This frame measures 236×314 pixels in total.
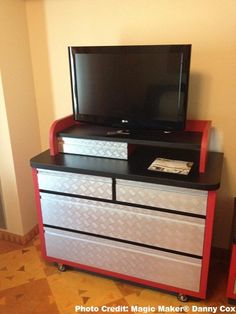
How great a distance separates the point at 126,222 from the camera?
5.12ft

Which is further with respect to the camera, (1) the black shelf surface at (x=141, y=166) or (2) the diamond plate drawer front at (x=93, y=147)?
(2) the diamond plate drawer front at (x=93, y=147)

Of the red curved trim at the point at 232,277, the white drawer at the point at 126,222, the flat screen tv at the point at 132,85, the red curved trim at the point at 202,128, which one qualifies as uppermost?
the flat screen tv at the point at 132,85

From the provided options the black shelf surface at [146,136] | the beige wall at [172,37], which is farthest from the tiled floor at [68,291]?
the black shelf surface at [146,136]

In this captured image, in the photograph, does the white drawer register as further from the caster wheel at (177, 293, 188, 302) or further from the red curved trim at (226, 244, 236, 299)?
the caster wheel at (177, 293, 188, 302)

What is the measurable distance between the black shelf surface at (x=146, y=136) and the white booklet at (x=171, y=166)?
0.12 metres

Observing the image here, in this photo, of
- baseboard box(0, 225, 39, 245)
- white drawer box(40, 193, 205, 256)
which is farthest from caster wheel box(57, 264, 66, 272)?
baseboard box(0, 225, 39, 245)

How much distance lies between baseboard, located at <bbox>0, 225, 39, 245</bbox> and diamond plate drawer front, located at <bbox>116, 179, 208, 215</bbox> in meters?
1.03

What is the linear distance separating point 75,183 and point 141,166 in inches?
15.1

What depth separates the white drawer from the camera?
1.46m

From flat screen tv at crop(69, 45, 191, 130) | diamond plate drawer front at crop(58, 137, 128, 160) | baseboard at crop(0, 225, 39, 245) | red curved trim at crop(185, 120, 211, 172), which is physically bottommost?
baseboard at crop(0, 225, 39, 245)

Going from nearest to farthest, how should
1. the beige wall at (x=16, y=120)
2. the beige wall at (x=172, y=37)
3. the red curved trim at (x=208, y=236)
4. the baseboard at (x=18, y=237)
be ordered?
the red curved trim at (x=208, y=236) < the beige wall at (x=172, y=37) < the beige wall at (x=16, y=120) < the baseboard at (x=18, y=237)

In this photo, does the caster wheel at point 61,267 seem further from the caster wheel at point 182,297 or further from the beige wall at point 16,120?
the caster wheel at point 182,297

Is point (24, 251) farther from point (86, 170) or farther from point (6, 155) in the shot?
point (86, 170)

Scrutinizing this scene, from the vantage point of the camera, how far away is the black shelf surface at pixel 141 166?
1377 mm
